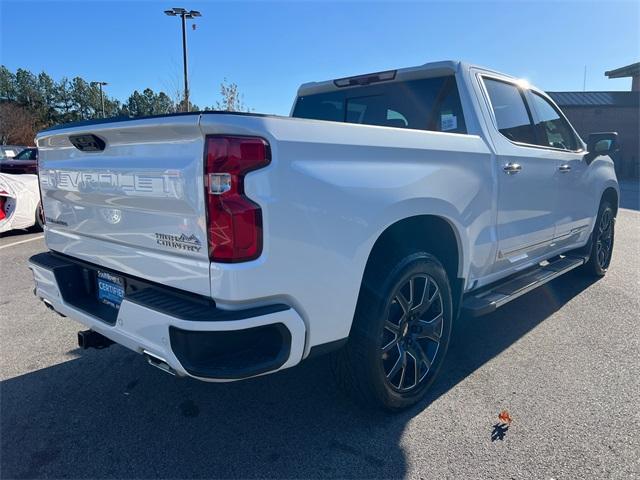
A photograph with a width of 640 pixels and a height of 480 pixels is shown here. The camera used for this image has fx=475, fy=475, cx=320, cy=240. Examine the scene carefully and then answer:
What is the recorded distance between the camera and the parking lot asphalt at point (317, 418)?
2344mm

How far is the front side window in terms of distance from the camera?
4191mm

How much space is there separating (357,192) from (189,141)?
0.79m

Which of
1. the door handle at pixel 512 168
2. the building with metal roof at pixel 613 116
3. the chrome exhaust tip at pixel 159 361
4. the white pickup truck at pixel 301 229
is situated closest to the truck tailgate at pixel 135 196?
the white pickup truck at pixel 301 229

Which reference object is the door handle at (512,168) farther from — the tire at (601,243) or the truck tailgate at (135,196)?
the tire at (601,243)

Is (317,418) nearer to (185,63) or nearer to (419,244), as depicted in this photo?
(419,244)

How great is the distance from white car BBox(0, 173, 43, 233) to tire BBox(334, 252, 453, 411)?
750 cm

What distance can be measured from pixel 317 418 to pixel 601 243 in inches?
181

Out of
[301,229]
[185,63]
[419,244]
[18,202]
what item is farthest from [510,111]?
[185,63]

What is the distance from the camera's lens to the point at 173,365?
2008 millimetres

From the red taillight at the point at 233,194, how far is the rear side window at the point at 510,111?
231cm

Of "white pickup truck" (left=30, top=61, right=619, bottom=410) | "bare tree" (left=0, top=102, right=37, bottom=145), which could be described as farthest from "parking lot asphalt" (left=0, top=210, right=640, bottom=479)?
"bare tree" (left=0, top=102, right=37, bottom=145)

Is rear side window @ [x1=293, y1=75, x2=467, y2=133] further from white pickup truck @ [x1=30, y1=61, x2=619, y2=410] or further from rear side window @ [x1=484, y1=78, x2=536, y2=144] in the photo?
rear side window @ [x1=484, y1=78, x2=536, y2=144]

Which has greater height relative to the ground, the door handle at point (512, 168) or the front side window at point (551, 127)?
the front side window at point (551, 127)

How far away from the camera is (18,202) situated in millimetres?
8031
